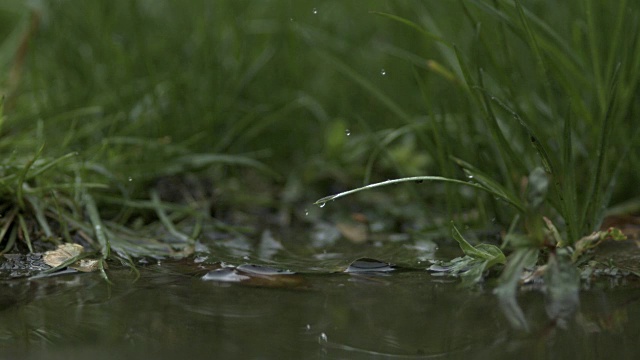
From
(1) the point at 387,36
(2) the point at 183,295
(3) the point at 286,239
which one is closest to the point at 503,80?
(3) the point at 286,239

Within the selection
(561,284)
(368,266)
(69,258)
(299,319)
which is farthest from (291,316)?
(69,258)

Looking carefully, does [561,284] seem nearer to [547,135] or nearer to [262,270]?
[262,270]

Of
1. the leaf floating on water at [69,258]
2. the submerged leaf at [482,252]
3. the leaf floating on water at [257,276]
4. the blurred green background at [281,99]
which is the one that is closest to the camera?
the submerged leaf at [482,252]

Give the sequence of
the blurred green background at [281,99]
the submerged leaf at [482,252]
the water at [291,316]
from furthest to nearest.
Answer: the blurred green background at [281,99]
the submerged leaf at [482,252]
the water at [291,316]

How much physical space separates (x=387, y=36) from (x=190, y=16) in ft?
2.79

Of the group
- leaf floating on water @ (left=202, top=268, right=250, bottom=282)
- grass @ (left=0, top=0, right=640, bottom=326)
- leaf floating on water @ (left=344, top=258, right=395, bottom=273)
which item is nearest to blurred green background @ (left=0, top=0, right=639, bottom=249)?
grass @ (left=0, top=0, right=640, bottom=326)

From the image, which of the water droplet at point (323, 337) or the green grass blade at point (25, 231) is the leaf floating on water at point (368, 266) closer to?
the water droplet at point (323, 337)

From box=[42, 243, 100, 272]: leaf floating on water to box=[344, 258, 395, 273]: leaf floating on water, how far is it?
612 mm

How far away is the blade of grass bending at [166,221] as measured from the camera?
2131mm

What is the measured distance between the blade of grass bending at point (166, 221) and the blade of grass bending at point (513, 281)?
3.04ft

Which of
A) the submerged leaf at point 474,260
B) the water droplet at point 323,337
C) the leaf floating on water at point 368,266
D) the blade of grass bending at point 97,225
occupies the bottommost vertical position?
the water droplet at point 323,337

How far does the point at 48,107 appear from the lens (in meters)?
2.58

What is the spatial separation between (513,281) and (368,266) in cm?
45

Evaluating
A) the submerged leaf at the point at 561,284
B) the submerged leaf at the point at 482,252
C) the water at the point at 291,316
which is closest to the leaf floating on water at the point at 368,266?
the water at the point at 291,316
